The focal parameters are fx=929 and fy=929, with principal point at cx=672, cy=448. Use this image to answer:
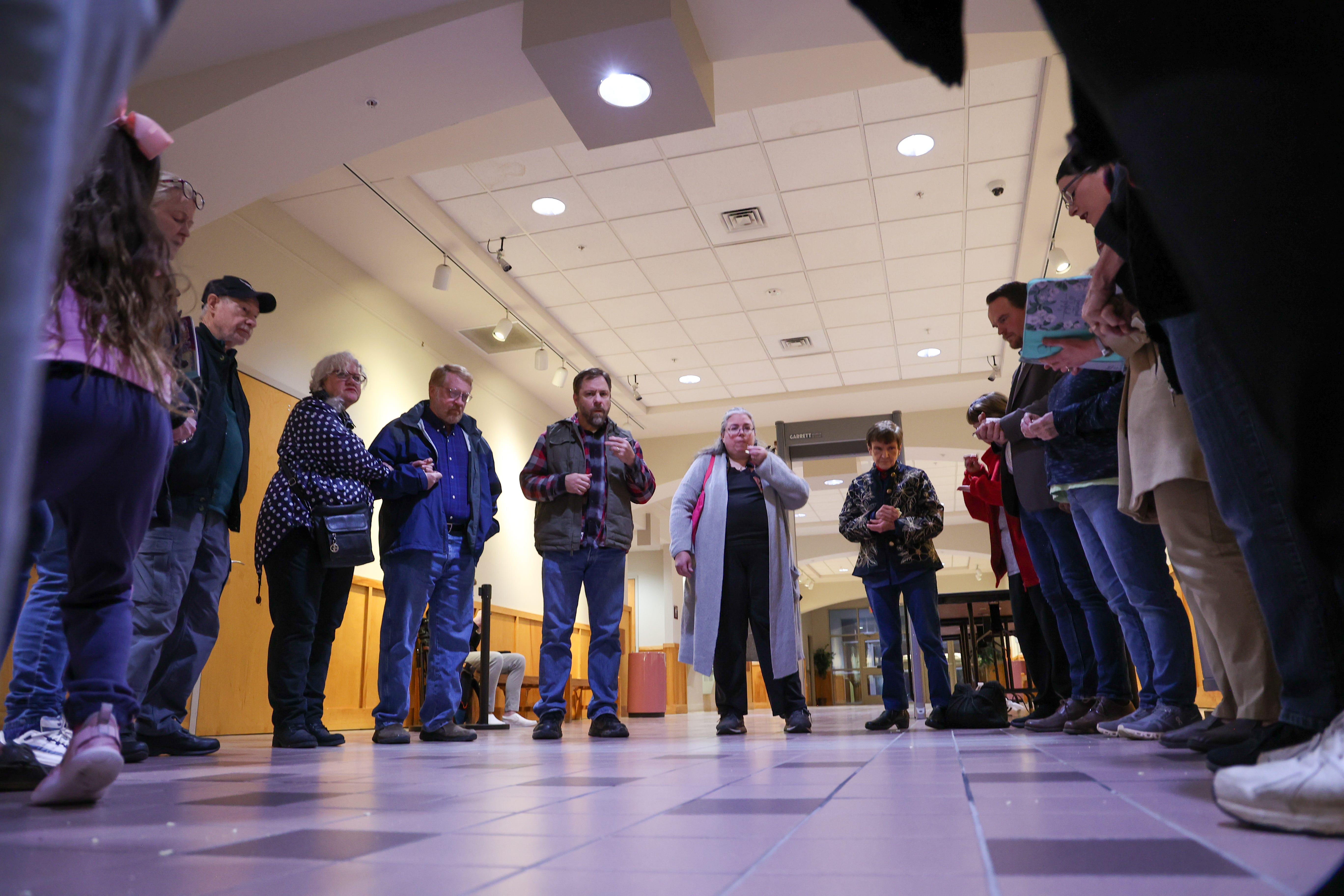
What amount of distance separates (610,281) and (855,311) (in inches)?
86.9

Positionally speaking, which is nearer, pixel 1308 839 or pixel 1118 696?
pixel 1308 839

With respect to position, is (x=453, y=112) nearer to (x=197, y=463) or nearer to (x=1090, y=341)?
(x=197, y=463)

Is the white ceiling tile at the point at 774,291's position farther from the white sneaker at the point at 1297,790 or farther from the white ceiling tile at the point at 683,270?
the white sneaker at the point at 1297,790

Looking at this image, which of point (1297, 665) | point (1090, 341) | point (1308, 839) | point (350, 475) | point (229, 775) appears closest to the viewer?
point (1308, 839)

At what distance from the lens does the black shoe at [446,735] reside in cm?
368

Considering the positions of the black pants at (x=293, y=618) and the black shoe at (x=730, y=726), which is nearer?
the black pants at (x=293, y=618)

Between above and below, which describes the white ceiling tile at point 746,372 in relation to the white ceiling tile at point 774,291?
below

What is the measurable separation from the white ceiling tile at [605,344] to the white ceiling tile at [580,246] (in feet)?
4.61

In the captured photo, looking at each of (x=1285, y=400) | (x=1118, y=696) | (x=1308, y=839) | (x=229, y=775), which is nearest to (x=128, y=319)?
(x=229, y=775)

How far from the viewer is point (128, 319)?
4.68 ft

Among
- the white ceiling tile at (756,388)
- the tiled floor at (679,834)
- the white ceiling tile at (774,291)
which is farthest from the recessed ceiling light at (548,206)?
the tiled floor at (679,834)

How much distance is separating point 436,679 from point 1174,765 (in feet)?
9.05

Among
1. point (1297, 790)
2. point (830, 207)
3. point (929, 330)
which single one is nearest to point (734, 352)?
point (929, 330)

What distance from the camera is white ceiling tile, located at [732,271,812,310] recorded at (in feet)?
24.5
